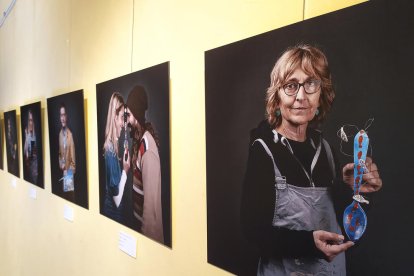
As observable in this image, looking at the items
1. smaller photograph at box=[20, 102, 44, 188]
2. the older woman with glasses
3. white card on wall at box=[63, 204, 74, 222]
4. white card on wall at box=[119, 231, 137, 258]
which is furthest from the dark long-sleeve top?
smaller photograph at box=[20, 102, 44, 188]

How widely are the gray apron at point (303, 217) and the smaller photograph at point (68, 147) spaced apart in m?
1.53

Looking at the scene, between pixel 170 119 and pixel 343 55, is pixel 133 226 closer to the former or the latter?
pixel 170 119

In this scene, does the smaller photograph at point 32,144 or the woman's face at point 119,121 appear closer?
the woman's face at point 119,121

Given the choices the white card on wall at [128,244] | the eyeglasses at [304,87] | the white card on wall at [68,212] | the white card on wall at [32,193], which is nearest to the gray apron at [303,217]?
the eyeglasses at [304,87]

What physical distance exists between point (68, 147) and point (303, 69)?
76.1 inches

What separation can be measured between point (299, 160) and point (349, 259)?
0.26 metres

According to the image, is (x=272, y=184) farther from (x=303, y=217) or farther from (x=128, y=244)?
(x=128, y=244)

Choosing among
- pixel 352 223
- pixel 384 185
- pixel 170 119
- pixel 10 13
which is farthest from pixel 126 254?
pixel 10 13

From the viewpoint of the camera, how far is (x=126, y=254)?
1628 millimetres

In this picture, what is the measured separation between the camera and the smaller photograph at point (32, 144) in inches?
108

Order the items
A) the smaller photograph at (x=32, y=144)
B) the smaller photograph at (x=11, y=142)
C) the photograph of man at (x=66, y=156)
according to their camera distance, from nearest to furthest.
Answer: the photograph of man at (x=66, y=156) → the smaller photograph at (x=32, y=144) → the smaller photograph at (x=11, y=142)

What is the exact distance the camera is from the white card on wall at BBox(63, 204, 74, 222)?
2253 millimetres

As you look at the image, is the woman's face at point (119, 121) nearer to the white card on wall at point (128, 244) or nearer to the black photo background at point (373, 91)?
the white card on wall at point (128, 244)

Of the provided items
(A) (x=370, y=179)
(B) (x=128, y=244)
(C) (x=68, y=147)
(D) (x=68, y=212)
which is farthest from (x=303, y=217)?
(D) (x=68, y=212)
